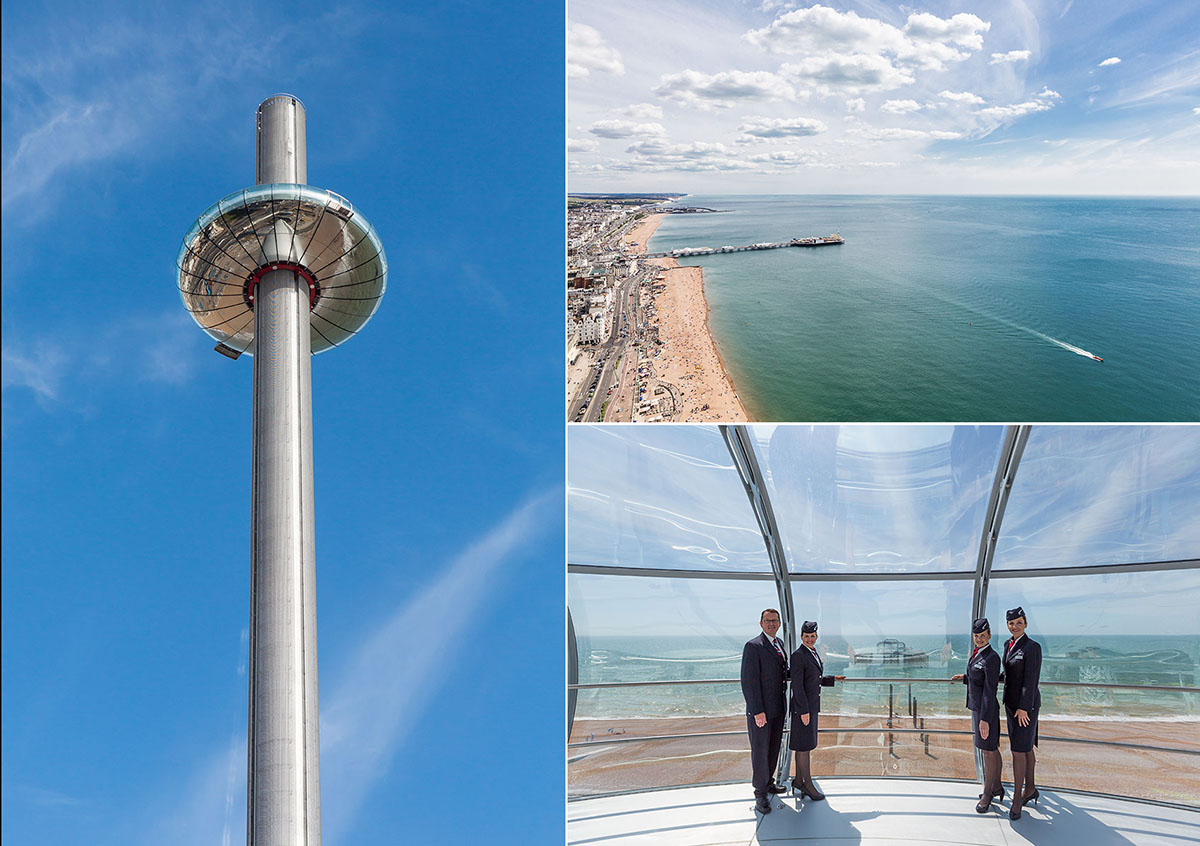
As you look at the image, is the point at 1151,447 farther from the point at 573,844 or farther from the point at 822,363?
the point at 573,844

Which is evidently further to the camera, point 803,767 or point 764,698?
point 803,767

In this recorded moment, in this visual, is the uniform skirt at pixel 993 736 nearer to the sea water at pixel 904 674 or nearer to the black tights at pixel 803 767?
the black tights at pixel 803 767

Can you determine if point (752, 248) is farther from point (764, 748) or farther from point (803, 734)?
point (764, 748)

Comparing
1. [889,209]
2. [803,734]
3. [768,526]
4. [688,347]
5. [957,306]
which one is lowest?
[803,734]

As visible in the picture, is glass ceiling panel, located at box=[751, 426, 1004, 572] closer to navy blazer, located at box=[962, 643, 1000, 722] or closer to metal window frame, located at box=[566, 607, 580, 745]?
navy blazer, located at box=[962, 643, 1000, 722]

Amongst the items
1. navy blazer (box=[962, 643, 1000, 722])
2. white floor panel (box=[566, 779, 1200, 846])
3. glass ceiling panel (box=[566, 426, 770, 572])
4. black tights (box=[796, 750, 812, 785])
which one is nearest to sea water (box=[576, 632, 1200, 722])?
glass ceiling panel (box=[566, 426, 770, 572])

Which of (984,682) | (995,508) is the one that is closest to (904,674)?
(995,508)

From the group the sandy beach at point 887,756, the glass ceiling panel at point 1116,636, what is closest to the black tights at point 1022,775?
the sandy beach at point 887,756
